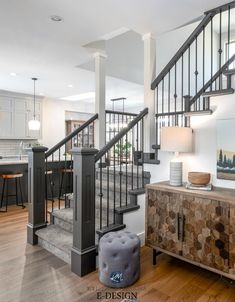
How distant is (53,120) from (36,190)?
5.41 m

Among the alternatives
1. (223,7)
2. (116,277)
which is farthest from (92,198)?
(223,7)

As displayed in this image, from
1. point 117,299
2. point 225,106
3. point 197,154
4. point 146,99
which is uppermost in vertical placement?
point 146,99

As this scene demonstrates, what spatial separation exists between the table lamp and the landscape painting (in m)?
0.33

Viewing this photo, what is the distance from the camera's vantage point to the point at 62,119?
344 inches

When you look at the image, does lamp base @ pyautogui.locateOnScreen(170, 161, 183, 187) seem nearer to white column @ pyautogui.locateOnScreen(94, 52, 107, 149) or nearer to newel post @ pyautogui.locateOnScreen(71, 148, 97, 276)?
newel post @ pyautogui.locateOnScreen(71, 148, 97, 276)

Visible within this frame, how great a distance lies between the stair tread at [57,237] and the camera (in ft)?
9.63

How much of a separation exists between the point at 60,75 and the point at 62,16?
105 inches

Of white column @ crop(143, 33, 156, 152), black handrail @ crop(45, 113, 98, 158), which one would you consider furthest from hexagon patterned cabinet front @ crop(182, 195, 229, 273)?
black handrail @ crop(45, 113, 98, 158)

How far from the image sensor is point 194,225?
2.43 m

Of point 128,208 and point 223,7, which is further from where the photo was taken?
point 128,208

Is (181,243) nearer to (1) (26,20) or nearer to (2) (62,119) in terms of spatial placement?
(1) (26,20)

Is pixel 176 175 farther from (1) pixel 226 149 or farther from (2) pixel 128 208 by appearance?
(2) pixel 128 208

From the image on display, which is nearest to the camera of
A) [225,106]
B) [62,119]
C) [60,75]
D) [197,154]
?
[225,106]

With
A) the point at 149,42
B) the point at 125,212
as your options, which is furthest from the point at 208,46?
the point at 125,212
